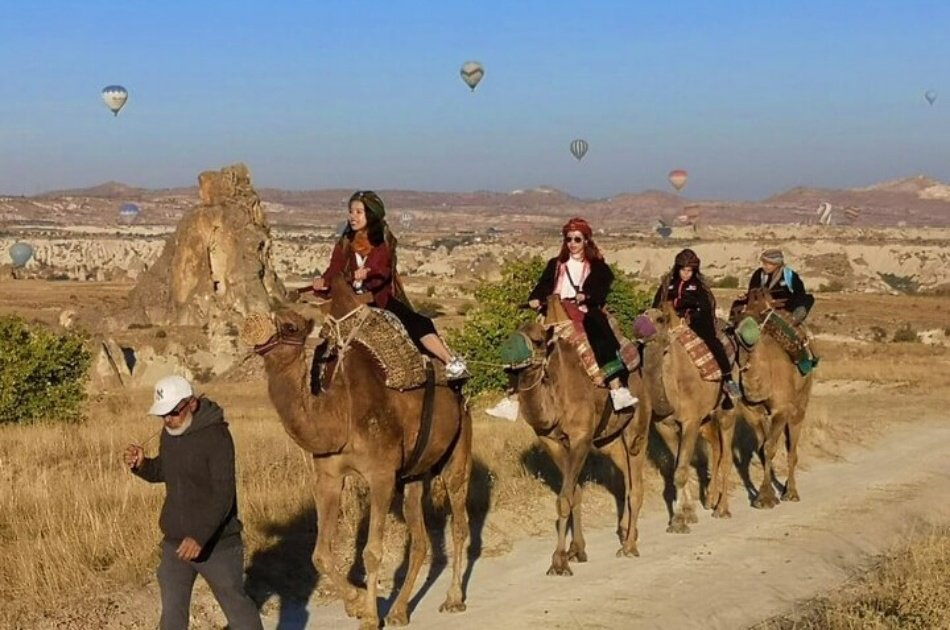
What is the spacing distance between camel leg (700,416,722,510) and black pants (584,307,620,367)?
387cm

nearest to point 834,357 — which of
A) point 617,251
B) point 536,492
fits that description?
point 536,492

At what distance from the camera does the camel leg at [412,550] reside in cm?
1052

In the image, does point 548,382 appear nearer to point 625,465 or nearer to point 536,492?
point 625,465

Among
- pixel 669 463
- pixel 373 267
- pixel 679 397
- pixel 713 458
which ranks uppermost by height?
pixel 373 267

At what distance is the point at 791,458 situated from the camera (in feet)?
56.3

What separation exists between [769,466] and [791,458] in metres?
0.59

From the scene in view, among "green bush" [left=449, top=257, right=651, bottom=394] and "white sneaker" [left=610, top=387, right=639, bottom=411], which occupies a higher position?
"white sneaker" [left=610, top=387, right=639, bottom=411]

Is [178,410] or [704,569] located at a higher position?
[178,410]

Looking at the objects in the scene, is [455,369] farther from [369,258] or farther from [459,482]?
[369,258]

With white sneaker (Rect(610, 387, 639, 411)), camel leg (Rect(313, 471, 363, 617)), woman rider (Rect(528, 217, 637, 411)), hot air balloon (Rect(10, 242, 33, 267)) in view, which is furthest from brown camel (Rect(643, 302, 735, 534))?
hot air balloon (Rect(10, 242, 33, 267))

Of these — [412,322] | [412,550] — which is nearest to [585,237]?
[412,322]

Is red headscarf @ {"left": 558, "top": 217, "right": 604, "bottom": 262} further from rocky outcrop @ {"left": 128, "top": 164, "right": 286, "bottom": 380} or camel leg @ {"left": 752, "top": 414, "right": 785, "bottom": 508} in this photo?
rocky outcrop @ {"left": 128, "top": 164, "right": 286, "bottom": 380}

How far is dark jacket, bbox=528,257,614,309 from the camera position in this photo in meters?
12.9

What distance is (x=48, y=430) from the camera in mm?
21797
